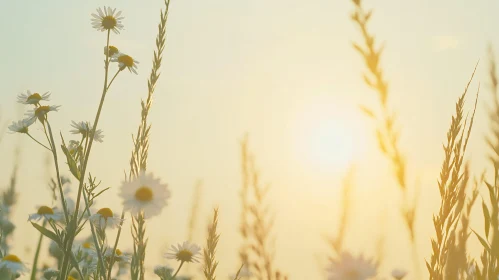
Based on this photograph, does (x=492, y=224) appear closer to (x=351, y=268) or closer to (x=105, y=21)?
(x=351, y=268)

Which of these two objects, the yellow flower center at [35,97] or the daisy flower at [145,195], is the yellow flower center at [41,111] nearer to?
the yellow flower center at [35,97]

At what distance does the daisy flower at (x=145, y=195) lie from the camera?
1.85m

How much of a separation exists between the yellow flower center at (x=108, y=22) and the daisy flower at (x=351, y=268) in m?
2.44

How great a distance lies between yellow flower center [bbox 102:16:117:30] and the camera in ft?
9.98

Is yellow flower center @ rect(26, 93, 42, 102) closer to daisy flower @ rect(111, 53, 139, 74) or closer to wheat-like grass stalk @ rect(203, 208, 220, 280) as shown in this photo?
daisy flower @ rect(111, 53, 139, 74)

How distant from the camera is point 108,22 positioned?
9.99ft

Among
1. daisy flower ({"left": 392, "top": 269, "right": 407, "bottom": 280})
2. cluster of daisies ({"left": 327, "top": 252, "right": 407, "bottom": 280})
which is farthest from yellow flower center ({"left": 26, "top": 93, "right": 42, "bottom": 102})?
cluster of daisies ({"left": 327, "top": 252, "right": 407, "bottom": 280})

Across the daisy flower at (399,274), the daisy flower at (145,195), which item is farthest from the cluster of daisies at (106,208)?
the daisy flower at (399,274)

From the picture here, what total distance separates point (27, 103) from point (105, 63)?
1.85 feet

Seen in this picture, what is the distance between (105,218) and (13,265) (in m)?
0.38

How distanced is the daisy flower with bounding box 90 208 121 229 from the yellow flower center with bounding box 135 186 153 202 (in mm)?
164

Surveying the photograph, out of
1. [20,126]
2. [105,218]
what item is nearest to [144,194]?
[105,218]

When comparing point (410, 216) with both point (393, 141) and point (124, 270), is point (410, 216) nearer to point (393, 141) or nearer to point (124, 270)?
point (393, 141)

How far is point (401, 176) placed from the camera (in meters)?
1.27
